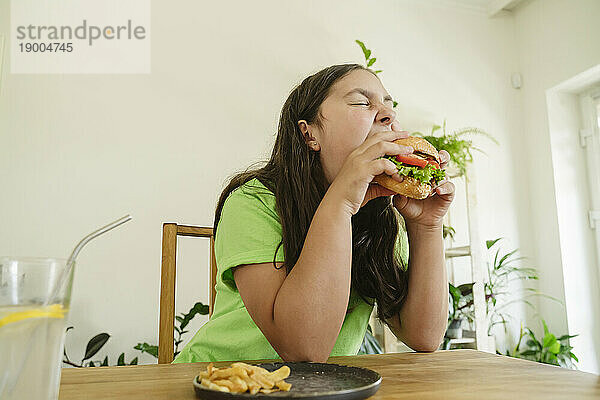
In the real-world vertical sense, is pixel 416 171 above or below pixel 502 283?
above

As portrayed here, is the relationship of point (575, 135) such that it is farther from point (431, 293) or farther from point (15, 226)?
point (15, 226)

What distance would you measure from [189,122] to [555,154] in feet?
7.00

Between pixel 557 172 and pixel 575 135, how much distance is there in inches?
11.1

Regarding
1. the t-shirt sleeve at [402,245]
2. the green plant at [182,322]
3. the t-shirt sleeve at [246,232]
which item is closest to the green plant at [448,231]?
the green plant at [182,322]

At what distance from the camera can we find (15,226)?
2359mm

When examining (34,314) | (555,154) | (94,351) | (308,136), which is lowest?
(94,351)

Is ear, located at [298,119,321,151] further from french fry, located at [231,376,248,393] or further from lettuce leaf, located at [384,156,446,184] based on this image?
french fry, located at [231,376,248,393]

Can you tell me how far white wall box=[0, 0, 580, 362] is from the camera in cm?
241

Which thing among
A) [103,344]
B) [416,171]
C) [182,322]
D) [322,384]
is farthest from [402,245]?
[103,344]

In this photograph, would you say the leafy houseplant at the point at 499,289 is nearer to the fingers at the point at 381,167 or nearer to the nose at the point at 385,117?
the nose at the point at 385,117

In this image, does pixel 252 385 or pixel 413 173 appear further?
pixel 413 173

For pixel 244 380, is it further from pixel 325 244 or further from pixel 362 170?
pixel 362 170

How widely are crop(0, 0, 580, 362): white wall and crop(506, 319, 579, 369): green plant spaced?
1.67ft

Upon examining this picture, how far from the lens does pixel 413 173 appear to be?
3.14 feet
